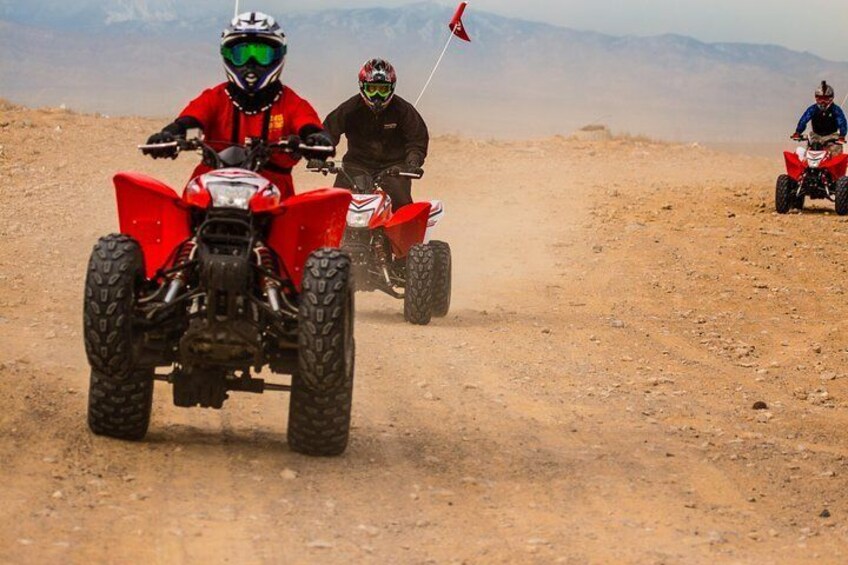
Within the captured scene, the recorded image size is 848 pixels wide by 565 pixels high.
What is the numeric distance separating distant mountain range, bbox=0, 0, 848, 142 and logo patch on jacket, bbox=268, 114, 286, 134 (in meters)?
73.4

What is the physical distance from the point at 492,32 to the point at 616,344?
17322cm

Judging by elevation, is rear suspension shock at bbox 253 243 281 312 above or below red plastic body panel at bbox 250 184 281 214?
below

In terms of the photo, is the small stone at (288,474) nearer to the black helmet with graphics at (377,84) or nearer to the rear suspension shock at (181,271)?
the rear suspension shock at (181,271)

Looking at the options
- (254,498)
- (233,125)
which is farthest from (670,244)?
(254,498)

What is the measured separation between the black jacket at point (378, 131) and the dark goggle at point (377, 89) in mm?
208

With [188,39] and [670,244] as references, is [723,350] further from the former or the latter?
[188,39]

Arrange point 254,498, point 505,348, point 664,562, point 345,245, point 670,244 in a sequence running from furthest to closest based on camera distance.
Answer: point 670,244 → point 345,245 → point 505,348 → point 254,498 → point 664,562

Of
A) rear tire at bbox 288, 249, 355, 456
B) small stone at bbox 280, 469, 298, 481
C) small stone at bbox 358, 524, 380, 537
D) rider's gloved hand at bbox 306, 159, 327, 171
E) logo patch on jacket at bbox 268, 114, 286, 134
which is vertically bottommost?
small stone at bbox 280, 469, 298, 481

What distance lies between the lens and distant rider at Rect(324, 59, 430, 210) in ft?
50.3

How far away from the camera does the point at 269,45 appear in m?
9.26

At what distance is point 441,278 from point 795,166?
12869 mm

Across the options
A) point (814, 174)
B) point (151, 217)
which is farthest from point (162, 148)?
point (814, 174)

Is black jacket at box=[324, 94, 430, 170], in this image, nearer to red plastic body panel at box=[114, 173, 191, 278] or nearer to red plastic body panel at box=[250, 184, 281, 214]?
red plastic body panel at box=[114, 173, 191, 278]

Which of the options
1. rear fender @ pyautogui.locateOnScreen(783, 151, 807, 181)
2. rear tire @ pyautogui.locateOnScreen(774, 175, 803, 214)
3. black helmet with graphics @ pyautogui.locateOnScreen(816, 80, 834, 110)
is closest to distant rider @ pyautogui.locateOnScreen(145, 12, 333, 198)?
rear tire @ pyautogui.locateOnScreen(774, 175, 803, 214)
